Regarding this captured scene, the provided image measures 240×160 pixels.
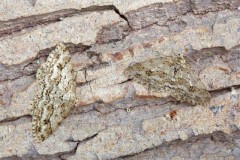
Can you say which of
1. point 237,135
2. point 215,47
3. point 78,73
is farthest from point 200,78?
point 78,73

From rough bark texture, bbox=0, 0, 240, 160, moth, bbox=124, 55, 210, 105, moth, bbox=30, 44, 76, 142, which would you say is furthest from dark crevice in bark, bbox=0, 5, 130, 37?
moth, bbox=124, 55, 210, 105

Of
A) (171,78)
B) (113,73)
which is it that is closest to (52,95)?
(113,73)

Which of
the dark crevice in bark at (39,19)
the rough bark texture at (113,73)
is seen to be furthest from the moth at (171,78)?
the dark crevice in bark at (39,19)

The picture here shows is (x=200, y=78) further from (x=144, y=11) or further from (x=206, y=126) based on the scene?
(x=144, y=11)

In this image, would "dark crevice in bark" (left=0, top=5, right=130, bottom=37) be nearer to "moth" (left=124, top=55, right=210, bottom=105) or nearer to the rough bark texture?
the rough bark texture

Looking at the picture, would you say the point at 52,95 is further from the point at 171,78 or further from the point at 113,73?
the point at 171,78

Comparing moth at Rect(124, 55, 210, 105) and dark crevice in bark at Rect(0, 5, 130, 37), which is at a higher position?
dark crevice in bark at Rect(0, 5, 130, 37)
